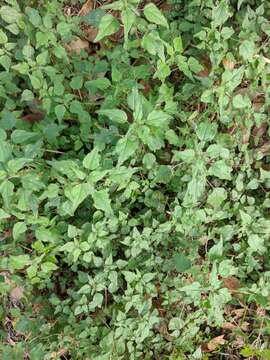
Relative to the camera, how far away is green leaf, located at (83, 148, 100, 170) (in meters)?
1.89

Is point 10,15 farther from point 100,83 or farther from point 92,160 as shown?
point 92,160

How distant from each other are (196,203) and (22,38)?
116 cm

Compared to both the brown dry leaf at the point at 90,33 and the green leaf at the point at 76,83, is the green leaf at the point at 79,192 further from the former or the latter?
the brown dry leaf at the point at 90,33

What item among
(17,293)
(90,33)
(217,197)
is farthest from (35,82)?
(17,293)

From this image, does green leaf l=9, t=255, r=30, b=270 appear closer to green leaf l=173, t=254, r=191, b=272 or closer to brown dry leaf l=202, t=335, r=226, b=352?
green leaf l=173, t=254, r=191, b=272

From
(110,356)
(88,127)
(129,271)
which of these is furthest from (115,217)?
(110,356)

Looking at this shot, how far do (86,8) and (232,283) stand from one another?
1.64 m

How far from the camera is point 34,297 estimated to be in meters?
2.55

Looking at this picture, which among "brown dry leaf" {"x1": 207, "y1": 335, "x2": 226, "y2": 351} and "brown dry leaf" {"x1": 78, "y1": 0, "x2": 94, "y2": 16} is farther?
"brown dry leaf" {"x1": 78, "y1": 0, "x2": 94, "y2": 16}

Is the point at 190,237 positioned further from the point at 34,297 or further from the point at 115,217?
the point at 34,297

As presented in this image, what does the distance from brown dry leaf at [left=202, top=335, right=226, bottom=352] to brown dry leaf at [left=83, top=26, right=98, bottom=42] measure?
5.50ft

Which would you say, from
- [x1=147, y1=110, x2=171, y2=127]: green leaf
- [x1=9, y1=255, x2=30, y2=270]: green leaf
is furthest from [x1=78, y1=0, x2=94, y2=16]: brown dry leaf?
[x1=9, y1=255, x2=30, y2=270]: green leaf

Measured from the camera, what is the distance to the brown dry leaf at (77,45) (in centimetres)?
269

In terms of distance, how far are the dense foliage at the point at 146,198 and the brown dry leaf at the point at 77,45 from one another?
0.18 feet
